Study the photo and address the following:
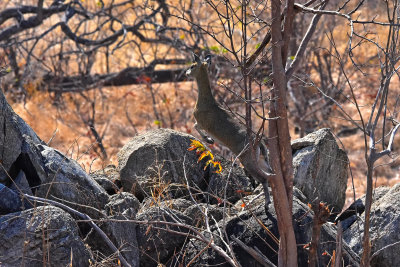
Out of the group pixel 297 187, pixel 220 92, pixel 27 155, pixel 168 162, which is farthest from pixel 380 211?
pixel 220 92

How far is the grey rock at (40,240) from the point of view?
3.67 metres

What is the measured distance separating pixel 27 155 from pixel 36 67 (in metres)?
7.02

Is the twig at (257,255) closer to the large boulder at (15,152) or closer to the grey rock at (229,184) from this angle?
the grey rock at (229,184)

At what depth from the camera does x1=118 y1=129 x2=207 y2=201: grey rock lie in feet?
16.9

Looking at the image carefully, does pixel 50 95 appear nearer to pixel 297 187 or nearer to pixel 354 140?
pixel 354 140

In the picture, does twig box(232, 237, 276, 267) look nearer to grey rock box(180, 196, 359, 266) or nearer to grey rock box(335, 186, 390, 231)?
grey rock box(180, 196, 359, 266)

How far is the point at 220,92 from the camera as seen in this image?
382 inches

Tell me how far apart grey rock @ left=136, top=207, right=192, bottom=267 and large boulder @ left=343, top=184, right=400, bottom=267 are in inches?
48.7

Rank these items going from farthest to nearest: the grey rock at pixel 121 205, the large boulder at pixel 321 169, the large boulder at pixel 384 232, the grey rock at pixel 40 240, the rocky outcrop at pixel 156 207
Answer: the large boulder at pixel 321 169, the large boulder at pixel 384 232, the grey rock at pixel 121 205, the rocky outcrop at pixel 156 207, the grey rock at pixel 40 240

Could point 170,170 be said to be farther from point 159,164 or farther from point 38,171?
point 38,171

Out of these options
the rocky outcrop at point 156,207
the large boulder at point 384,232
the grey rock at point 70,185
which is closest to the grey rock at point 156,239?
the rocky outcrop at point 156,207

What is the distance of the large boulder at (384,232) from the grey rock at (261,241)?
0.24 m

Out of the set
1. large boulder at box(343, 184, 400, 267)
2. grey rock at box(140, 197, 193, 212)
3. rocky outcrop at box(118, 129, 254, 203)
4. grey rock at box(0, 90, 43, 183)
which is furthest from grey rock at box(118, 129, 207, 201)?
large boulder at box(343, 184, 400, 267)

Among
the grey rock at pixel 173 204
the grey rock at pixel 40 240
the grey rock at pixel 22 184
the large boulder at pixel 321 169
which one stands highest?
the large boulder at pixel 321 169
